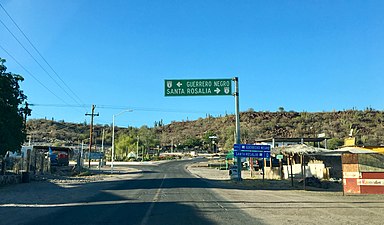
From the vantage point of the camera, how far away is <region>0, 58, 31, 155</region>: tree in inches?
968

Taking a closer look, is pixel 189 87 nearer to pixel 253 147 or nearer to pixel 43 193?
pixel 253 147

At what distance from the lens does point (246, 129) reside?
113938 mm

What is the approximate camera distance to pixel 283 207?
1502 cm

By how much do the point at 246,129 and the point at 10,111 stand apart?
9361 cm

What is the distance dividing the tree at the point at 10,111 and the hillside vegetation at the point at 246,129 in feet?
205

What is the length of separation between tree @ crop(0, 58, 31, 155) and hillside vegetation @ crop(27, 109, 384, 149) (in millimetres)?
62360

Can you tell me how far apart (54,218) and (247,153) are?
19313 mm

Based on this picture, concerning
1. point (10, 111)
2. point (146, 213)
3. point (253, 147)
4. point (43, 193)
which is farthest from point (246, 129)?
point (146, 213)


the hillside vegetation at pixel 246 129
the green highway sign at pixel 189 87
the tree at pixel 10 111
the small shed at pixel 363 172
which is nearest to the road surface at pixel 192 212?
the small shed at pixel 363 172

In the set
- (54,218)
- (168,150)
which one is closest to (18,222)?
(54,218)

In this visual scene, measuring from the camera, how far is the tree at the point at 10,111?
24.6 metres

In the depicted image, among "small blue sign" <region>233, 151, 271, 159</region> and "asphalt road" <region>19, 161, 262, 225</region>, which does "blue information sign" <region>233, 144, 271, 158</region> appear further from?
"asphalt road" <region>19, 161, 262, 225</region>

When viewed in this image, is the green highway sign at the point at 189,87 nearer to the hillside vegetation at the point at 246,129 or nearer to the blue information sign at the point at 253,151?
the blue information sign at the point at 253,151

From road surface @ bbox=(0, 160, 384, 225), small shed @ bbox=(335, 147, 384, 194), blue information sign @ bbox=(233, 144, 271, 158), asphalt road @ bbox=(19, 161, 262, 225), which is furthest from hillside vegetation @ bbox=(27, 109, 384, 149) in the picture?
asphalt road @ bbox=(19, 161, 262, 225)
